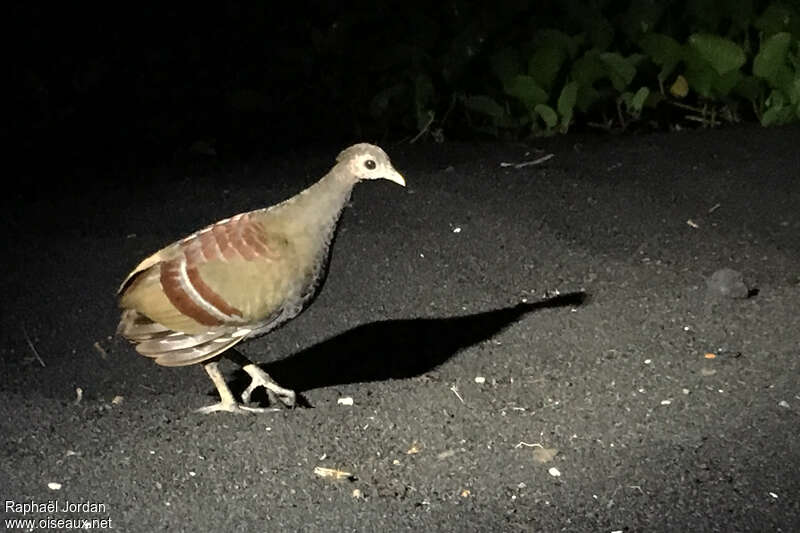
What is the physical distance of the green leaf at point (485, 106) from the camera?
5227mm

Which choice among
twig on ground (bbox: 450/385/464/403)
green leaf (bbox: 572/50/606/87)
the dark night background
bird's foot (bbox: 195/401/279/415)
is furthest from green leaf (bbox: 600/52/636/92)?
bird's foot (bbox: 195/401/279/415)

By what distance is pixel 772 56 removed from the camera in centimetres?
502

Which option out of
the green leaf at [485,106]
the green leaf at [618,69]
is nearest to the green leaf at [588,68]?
the green leaf at [618,69]

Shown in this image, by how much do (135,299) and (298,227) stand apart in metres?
0.47

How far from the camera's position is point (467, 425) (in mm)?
2904

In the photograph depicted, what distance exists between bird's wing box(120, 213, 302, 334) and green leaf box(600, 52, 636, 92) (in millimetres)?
2604

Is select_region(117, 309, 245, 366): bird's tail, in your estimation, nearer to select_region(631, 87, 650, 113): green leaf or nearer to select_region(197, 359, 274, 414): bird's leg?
select_region(197, 359, 274, 414): bird's leg

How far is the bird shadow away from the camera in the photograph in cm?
334

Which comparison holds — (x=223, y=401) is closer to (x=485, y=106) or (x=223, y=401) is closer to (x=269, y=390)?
(x=269, y=390)

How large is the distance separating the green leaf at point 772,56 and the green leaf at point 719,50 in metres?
0.08

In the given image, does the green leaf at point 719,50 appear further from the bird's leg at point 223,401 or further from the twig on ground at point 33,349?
the twig on ground at point 33,349

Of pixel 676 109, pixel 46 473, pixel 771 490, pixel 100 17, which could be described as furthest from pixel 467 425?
pixel 100 17

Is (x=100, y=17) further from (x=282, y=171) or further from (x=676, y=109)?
(x=676, y=109)

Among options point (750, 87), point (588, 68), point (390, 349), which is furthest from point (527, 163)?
point (390, 349)
